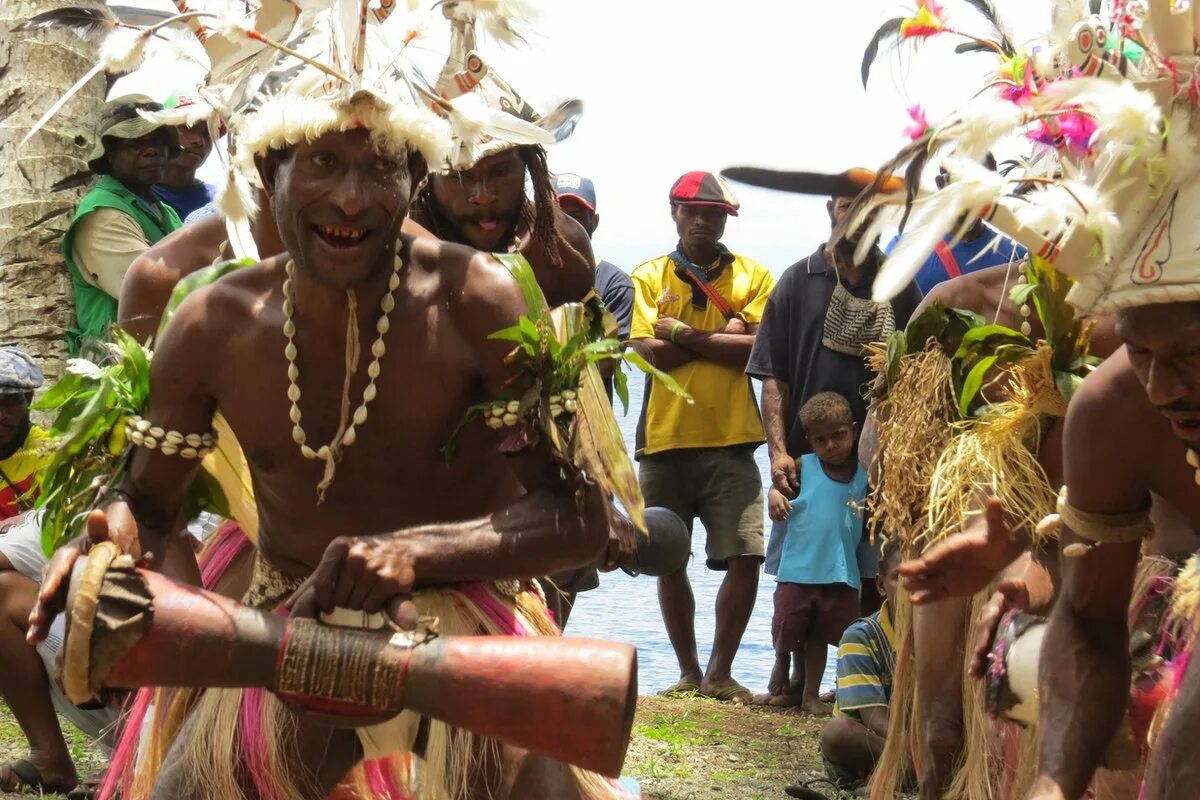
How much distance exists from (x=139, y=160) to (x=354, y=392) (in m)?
3.13

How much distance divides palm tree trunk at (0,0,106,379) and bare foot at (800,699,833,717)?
342 centimetres

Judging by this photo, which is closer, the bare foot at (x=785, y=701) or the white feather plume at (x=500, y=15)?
the white feather plume at (x=500, y=15)

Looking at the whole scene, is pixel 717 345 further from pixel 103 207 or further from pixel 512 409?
pixel 512 409

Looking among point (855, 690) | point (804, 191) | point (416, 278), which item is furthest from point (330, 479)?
Answer: point (855, 690)

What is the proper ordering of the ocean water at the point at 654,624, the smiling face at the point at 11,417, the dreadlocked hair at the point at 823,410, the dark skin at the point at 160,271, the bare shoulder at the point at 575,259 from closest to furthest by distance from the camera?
the dark skin at the point at 160,271 → the bare shoulder at the point at 575,259 → the smiling face at the point at 11,417 → the dreadlocked hair at the point at 823,410 → the ocean water at the point at 654,624

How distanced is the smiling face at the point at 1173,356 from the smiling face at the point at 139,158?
4.39 m

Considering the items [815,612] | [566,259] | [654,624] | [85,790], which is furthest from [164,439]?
[654,624]

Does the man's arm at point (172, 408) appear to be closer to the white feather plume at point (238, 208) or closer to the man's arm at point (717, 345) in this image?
the white feather plume at point (238, 208)

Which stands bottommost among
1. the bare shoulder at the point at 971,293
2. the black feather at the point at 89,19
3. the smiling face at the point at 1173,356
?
the bare shoulder at the point at 971,293

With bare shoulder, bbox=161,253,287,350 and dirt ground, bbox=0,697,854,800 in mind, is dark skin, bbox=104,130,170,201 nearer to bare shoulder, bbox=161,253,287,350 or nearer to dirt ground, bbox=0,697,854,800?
A: dirt ground, bbox=0,697,854,800

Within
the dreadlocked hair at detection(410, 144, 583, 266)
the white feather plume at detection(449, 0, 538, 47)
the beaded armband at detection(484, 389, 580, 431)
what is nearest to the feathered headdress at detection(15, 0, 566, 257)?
the white feather plume at detection(449, 0, 538, 47)

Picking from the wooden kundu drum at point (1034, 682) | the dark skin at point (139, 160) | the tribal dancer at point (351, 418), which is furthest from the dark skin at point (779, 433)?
the tribal dancer at point (351, 418)

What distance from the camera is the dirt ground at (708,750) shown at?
6.01 meters

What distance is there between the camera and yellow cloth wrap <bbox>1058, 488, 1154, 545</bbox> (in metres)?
3.42
